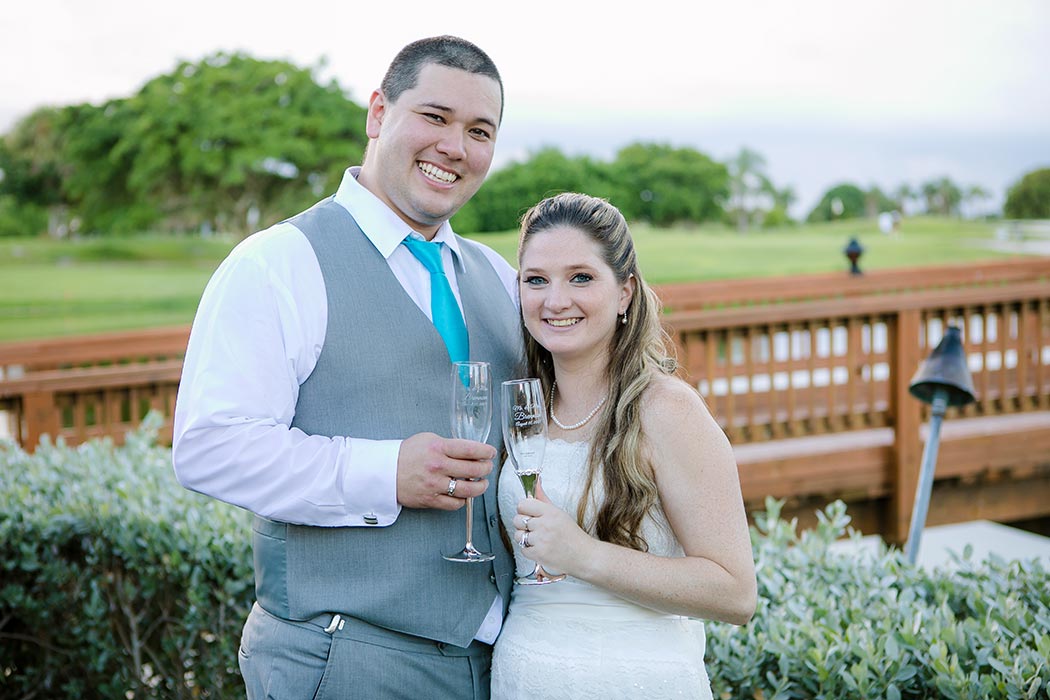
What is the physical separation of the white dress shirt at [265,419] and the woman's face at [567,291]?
1.32ft

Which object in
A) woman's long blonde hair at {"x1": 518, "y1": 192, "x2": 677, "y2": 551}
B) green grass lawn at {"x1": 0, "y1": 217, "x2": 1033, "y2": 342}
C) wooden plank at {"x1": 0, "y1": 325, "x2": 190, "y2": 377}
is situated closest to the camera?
woman's long blonde hair at {"x1": 518, "y1": 192, "x2": 677, "y2": 551}

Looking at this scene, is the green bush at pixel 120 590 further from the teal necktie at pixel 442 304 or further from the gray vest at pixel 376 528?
the teal necktie at pixel 442 304

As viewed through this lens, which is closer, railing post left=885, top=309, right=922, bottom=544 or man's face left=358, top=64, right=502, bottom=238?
man's face left=358, top=64, right=502, bottom=238

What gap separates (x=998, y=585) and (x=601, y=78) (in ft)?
46.6

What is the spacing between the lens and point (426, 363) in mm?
2143

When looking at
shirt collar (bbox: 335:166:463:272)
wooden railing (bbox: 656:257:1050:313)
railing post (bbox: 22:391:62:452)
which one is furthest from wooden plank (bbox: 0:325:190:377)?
shirt collar (bbox: 335:166:463:272)

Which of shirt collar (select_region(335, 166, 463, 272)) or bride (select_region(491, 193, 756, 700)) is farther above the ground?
shirt collar (select_region(335, 166, 463, 272))

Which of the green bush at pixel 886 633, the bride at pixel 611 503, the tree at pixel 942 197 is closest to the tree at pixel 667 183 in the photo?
the tree at pixel 942 197

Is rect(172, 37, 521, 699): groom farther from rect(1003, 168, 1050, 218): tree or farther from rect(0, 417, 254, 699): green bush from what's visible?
rect(1003, 168, 1050, 218): tree

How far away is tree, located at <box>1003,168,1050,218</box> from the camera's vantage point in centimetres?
1898

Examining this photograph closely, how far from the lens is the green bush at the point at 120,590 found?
10.6ft

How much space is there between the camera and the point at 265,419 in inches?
78.1

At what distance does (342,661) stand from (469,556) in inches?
12.5

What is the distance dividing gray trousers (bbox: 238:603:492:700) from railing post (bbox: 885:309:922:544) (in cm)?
511
